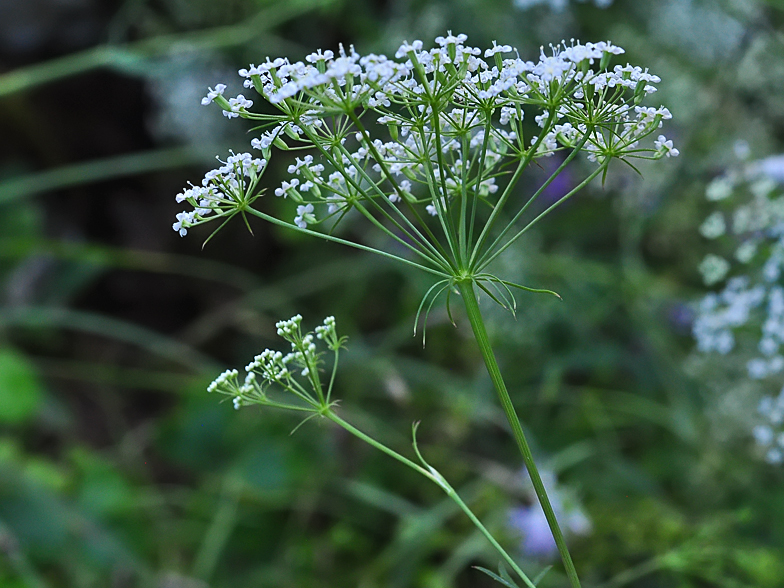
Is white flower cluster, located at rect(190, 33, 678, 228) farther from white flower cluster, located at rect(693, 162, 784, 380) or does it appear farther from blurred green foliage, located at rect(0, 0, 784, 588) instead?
blurred green foliage, located at rect(0, 0, 784, 588)

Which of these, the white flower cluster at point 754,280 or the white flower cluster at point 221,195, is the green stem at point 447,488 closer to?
the white flower cluster at point 221,195

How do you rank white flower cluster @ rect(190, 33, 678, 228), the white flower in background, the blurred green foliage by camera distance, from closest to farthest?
white flower cluster @ rect(190, 33, 678, 228), the white flower in background, the blurred green foliage

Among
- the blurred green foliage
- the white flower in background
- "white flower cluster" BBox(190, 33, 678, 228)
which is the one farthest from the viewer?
the blurred green foliage

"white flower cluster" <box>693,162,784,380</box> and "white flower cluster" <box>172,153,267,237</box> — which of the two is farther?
"white flower cluster" <box>693,162,784,380</box>

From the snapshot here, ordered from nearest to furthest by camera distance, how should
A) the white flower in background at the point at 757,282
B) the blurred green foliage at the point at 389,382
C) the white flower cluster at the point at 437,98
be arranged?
the white flower cluster at the point at 437,98
the white flower in background at the point at 757,282
the blurred green foliage at the point at 389,382

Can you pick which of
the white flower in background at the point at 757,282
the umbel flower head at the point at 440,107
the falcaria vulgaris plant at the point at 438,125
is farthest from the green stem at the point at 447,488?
the white flower in background at the point at 757,282

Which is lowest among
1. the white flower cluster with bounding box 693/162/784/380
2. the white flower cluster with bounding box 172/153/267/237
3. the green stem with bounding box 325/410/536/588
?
the green stem with bounding box 325/410/536/588

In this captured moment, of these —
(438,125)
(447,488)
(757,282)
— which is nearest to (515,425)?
(447,488)

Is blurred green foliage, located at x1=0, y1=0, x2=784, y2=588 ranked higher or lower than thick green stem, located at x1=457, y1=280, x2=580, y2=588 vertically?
higher

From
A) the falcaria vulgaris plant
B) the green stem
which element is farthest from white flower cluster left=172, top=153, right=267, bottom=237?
the green stem
